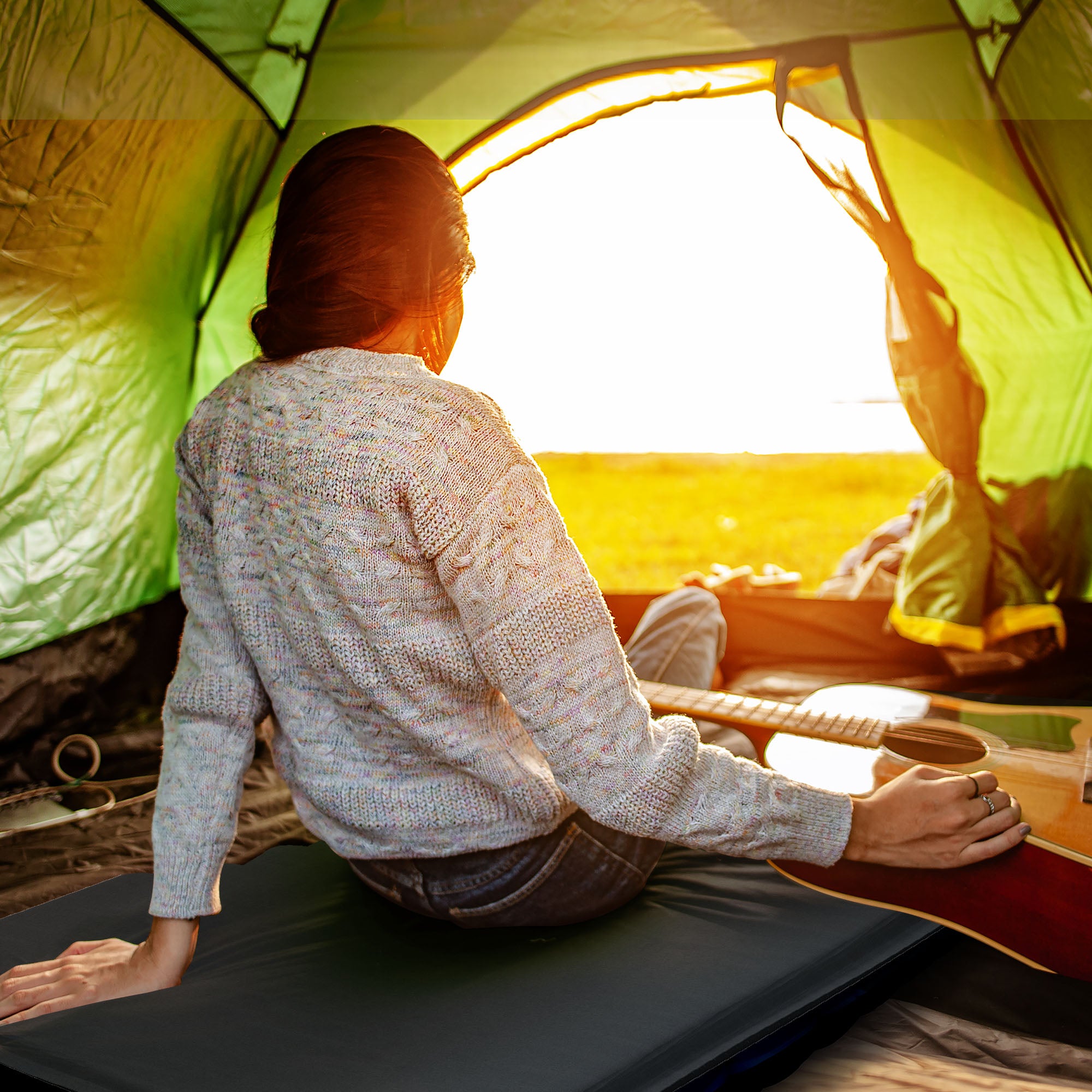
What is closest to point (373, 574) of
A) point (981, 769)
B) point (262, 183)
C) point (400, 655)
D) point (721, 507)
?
point (400, 655)

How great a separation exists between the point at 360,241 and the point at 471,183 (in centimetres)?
129

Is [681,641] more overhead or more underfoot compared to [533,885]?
more overhead

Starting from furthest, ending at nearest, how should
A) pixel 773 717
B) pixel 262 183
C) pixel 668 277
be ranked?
1. pixel 668 277
2. pixel 262 183
3. pixel 773 717

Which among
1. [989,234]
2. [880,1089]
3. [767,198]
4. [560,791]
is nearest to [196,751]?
[560,791]

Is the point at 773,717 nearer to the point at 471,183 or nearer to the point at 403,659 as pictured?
the point at 403,659

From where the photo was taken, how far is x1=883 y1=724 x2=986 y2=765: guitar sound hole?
120cm

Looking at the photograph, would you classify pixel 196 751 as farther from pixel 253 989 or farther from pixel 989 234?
pixel 989 234

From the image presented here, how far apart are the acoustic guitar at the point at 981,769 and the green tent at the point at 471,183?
618 mm

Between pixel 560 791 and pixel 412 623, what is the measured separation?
228mm

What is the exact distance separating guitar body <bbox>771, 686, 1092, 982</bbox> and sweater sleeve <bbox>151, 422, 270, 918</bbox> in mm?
580

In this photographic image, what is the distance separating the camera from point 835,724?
1261 mm

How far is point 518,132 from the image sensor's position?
1.86 metres

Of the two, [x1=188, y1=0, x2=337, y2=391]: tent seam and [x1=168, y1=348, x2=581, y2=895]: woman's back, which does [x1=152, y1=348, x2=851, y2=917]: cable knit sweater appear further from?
[x1=188, y1=0, x2=337, y2=391]: tent seam

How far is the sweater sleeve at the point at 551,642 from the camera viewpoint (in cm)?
73
